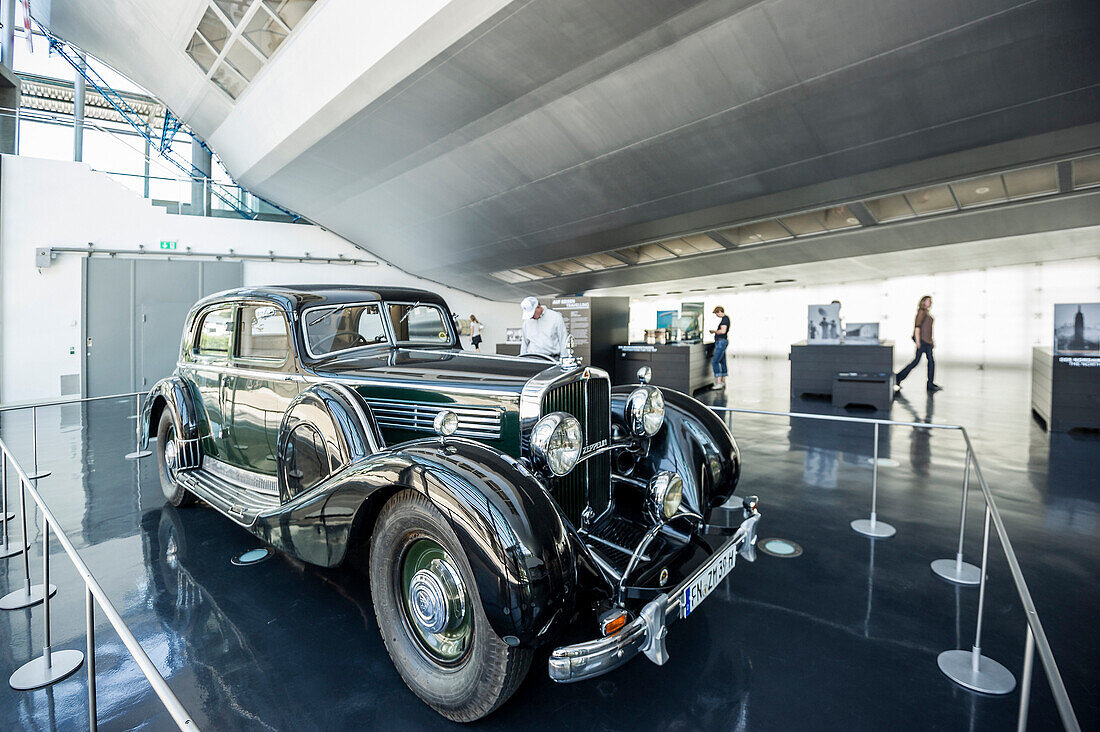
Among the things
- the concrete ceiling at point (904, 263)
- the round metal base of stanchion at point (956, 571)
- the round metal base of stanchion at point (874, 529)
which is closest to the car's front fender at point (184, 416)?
the round metal base of stanchion at point (874, 529)

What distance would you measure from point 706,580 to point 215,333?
4151mm

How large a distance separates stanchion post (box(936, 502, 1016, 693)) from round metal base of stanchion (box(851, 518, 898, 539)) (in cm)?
146

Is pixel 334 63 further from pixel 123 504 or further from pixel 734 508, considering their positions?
pixel 734 508

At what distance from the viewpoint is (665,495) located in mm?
2539

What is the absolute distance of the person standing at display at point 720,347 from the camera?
11.5 metres

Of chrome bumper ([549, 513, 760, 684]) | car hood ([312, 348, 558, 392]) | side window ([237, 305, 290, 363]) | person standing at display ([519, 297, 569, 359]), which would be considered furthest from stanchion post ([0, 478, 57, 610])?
person standing at display ([519, 297, 569, 359])

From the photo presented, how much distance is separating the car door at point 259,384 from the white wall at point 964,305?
14.6m

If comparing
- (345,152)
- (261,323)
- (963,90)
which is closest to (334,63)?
(345,152)

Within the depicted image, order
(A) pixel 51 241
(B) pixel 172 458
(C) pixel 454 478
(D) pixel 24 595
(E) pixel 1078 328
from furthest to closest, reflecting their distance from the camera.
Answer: (A) pixel 51 241 → (E) pixel 1078 328 → (B) pixel 172 458 → (D) pixel 24 595 → (C) pixel 454 478

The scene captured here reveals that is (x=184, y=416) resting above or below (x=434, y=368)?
below

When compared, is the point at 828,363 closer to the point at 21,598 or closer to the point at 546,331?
the point at 546,331

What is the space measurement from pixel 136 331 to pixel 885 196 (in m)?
17.0

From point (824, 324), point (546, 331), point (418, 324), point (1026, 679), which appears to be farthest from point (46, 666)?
point (824, 324)

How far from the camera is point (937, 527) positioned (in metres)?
3.99
